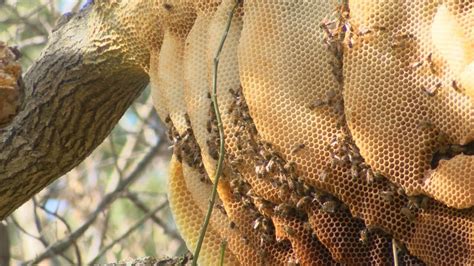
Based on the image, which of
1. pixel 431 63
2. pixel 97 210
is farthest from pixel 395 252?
pixel 97 210

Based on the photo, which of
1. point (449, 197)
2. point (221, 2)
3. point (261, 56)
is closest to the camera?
point (449, 197)

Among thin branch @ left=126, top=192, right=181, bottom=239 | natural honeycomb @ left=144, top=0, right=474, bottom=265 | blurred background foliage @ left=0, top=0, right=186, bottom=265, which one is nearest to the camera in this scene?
natural honeycomb @ left=144, top=0, right=474, bottom=265

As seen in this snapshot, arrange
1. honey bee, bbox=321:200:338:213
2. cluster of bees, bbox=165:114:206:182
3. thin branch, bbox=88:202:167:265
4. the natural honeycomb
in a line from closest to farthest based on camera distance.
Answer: the natural honeycomb
honey bee, bbox=321:200:338:213
cluster of bees, bbox=165:114:206:182
thin branch, bbox=88:202:167:265

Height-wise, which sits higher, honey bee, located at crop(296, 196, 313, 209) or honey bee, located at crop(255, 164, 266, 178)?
honey bee, located at crop(255, 164, 266, 178)

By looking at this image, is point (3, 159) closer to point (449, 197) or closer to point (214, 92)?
point (214, 92)

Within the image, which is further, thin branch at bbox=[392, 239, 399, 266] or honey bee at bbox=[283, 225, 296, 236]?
honey bee at bbox=[283, 225, 296, 236]

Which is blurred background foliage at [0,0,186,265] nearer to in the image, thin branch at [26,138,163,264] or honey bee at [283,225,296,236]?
thin branch at [26,138,163,264]

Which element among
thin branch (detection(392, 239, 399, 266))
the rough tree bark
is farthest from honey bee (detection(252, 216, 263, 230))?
the rough tree bark

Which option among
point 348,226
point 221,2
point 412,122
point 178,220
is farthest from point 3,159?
point 412,122
